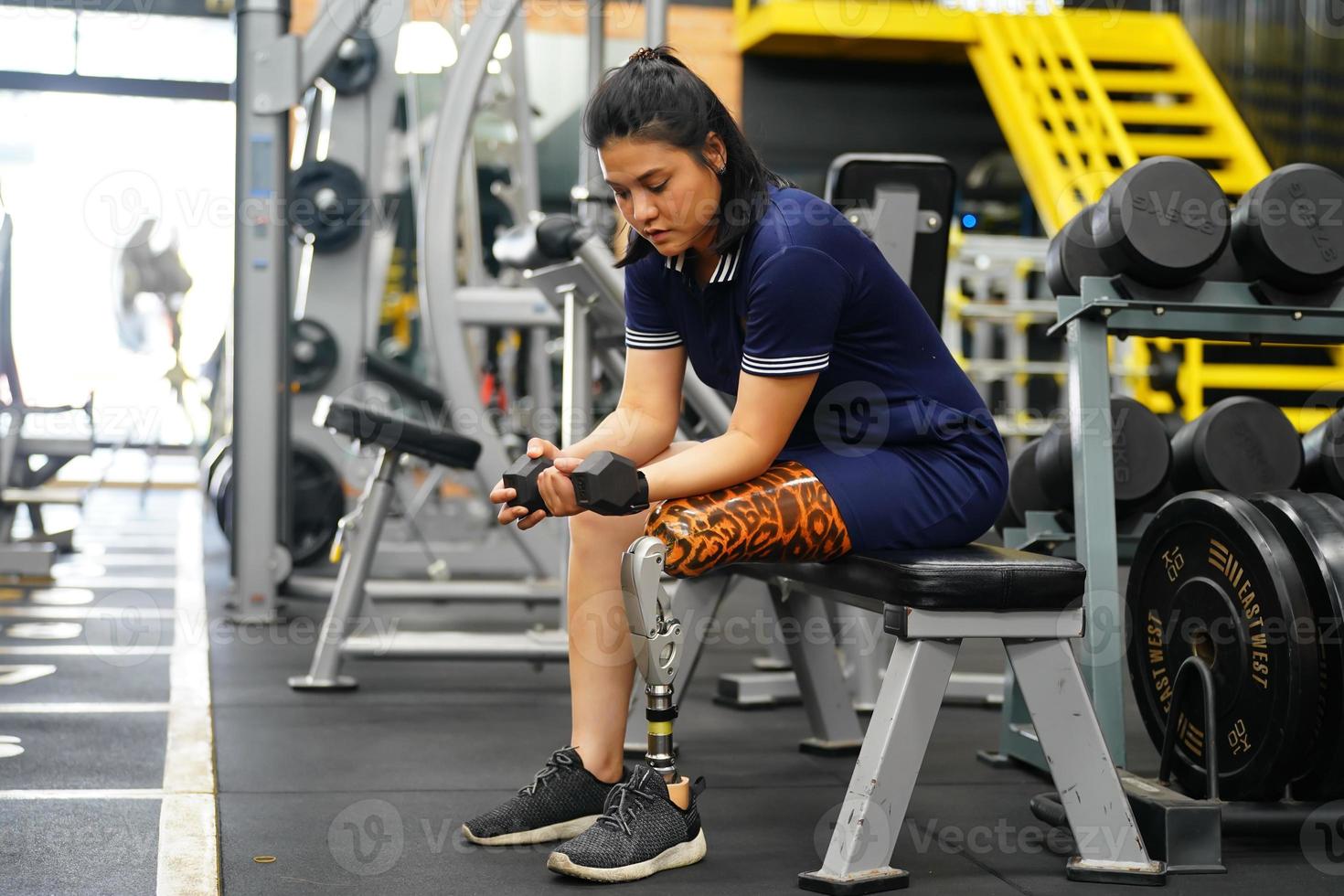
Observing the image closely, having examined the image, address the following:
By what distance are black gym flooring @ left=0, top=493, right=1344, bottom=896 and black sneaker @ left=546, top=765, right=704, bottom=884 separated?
0.03 meters

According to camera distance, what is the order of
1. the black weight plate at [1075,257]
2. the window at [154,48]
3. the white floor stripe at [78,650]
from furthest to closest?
the window at [154,48], the white floor stripe at [78,650], the black weight plate at [1075,257]

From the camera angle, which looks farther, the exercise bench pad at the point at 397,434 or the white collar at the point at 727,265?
the exercise bench pad at the point at 397,434

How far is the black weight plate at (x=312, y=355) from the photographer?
201 inches

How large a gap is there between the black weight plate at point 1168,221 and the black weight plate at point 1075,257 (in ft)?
0.28

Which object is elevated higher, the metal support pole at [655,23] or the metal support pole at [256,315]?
the metal support pole at [655,23]

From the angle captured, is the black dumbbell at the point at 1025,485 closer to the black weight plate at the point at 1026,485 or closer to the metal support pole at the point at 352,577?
the black weight plate at the point at 1026,485

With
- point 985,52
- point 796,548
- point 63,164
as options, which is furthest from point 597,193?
point 63,164

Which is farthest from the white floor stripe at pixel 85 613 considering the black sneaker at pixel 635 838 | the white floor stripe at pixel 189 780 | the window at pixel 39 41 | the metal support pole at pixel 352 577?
the window at pixel 39 41

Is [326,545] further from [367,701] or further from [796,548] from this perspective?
[796,548]

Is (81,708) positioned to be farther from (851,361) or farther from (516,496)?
(851,361)

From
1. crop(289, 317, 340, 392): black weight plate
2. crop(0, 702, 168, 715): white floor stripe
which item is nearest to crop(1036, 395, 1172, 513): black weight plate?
crop(0, 702, 168, 715): white floor stripe

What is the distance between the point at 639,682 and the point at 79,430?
4.81m

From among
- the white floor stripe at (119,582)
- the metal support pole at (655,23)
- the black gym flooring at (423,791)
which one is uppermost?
the metal support pole at (655,23)

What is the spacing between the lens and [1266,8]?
7625 millimetres
